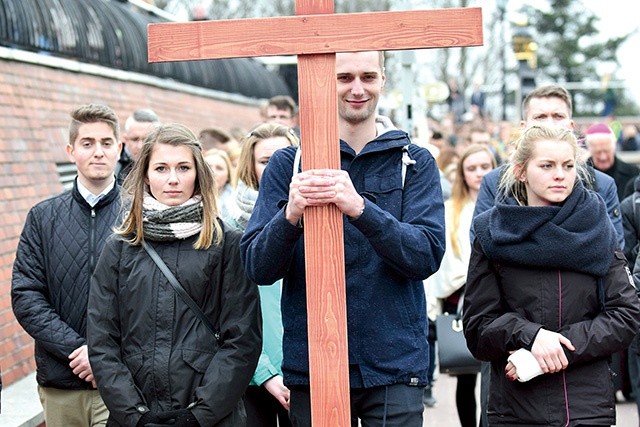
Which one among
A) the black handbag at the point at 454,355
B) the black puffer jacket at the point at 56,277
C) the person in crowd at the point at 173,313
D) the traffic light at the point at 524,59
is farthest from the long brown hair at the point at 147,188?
the traffic light at the point at 524,59

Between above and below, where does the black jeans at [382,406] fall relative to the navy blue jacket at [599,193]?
below

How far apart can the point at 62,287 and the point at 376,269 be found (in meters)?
1.93

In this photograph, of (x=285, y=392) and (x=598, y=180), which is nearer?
(x=285, y=392)

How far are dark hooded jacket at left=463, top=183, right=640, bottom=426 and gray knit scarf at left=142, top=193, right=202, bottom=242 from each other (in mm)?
1223

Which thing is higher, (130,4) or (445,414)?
(130,4)

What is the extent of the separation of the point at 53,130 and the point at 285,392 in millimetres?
5111

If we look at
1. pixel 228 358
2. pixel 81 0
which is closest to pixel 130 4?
pixel 81 0

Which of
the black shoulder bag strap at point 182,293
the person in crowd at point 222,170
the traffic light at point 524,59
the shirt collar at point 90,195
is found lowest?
the black shoulder bag strap at point 182,293

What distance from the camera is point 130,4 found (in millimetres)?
17406

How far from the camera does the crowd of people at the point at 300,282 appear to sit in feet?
15.4

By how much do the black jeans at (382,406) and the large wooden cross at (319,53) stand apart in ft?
1.42

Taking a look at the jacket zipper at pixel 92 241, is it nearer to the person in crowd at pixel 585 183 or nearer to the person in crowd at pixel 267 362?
the person in crowd at pixel 267 362

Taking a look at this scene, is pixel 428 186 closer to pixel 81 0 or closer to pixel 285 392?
pixel 285 392

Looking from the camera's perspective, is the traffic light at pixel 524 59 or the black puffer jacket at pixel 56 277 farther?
the traffic light at pixel 524 59
